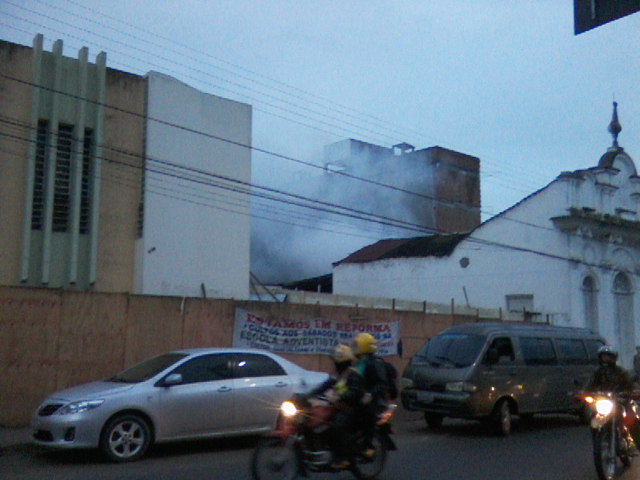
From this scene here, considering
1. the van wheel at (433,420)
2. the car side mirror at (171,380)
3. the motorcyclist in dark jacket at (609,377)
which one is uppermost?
the motorcyclist in dark jacket at (609,377)

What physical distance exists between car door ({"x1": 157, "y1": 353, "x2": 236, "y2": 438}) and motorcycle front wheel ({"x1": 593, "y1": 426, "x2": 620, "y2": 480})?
4.85 m

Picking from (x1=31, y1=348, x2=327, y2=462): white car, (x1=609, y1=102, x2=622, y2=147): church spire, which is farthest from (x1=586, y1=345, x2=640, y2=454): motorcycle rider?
(x1=609, y1=102, x2=622, y2=147): church spire

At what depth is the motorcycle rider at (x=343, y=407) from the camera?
853cm

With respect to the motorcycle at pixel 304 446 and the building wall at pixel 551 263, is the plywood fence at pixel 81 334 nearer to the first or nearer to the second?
the motorcycle at pixel 304 446

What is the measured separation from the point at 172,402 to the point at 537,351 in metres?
7.61

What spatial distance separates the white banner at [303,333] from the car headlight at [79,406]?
6.46 meters

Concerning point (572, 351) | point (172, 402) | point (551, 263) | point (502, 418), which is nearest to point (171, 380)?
point (172, 402)

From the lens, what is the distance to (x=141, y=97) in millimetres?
20625

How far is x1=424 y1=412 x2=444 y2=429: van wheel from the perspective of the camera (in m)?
14.7

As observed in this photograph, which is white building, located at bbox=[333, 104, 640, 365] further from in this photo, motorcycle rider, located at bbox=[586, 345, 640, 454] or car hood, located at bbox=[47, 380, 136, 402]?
car hood, located at bbox=[47, 380, 136, 402]

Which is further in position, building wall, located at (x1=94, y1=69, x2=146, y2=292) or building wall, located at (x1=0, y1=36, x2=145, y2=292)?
building wall, located at (x1=94, y1=69, x2=146, y2=292)

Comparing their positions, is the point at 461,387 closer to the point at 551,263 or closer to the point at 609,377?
the point at 609,377

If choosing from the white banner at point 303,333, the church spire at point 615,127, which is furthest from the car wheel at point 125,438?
the church spire at point 615,127

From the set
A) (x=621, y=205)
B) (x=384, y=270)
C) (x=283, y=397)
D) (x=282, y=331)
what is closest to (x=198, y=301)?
(x=282, y=331)
